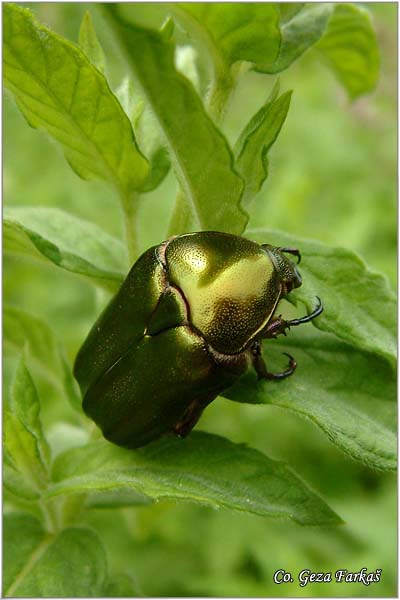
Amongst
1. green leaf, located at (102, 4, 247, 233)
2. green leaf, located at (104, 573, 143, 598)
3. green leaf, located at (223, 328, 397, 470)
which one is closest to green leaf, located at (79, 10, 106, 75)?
green leaf, located at (102, 4, 247, 233)

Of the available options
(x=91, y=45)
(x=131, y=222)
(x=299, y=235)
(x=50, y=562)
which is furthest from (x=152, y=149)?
(x=299, y=235)

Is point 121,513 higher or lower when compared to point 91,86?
lower

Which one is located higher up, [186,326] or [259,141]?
[259,141]

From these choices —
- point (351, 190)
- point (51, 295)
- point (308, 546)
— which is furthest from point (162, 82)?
point (351, 190)

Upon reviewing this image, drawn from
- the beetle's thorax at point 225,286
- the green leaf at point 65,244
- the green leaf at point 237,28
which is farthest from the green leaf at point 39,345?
the green leaf at point 237,28

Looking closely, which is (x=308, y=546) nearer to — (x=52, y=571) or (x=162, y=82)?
(x=52, y=571)

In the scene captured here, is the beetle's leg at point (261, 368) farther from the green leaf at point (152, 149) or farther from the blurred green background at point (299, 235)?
the green leaf at point (152, 149)

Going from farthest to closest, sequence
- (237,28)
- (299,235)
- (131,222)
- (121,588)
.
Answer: (299,235) < (121,588) < (131,222) < (237,28)

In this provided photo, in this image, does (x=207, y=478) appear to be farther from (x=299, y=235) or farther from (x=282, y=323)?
(x=299, y=235)
